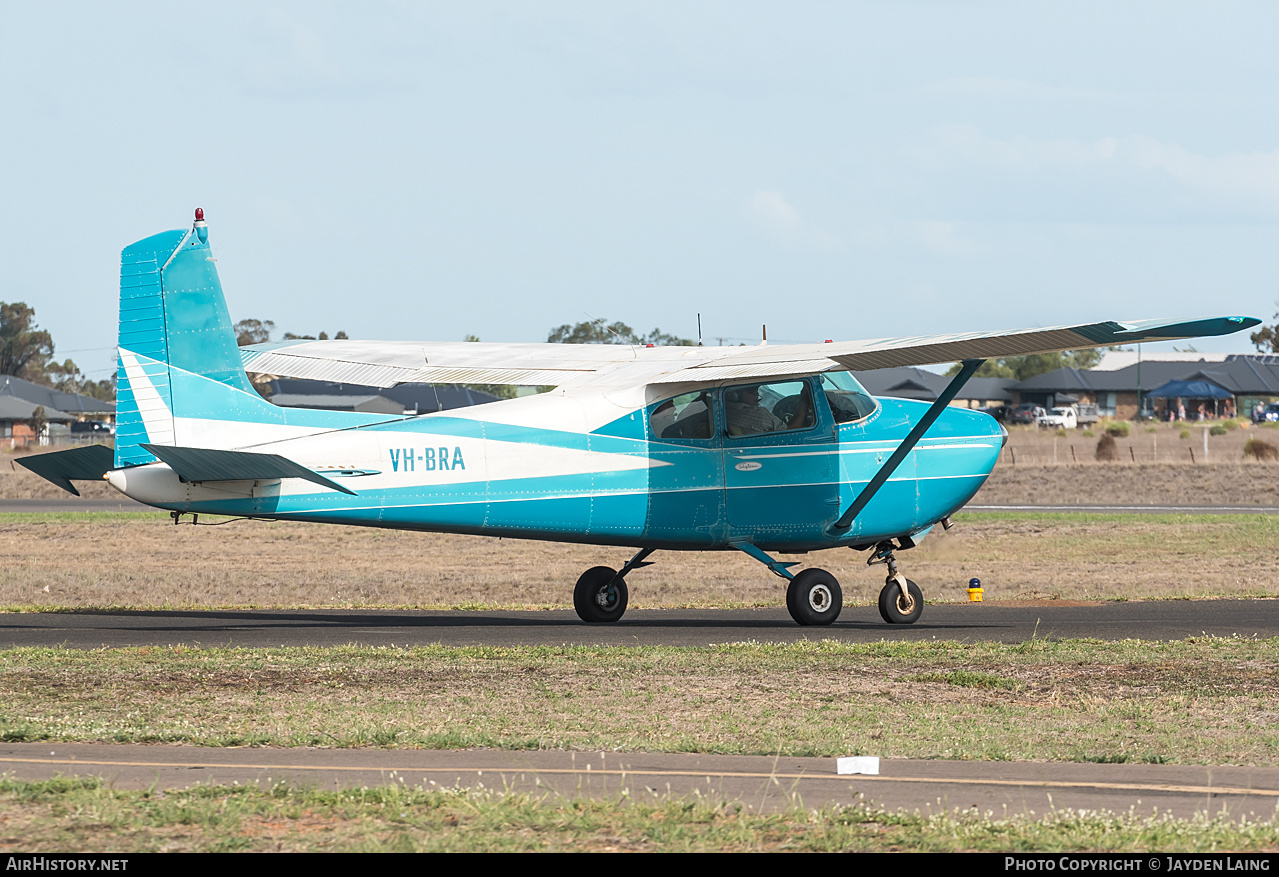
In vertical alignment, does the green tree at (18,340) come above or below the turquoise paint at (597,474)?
above

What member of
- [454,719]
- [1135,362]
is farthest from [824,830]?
[1135,362]

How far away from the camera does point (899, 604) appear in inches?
712

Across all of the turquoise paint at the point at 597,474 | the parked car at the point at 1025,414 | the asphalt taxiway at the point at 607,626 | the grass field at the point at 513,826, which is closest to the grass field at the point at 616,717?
the grass field at the point at 513,826

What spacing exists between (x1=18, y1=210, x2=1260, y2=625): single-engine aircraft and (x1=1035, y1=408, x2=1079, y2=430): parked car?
3697 inches

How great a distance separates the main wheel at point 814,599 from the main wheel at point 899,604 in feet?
2.23

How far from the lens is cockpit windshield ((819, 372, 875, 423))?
59.8 feet

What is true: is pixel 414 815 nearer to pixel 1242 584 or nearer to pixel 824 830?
pixel 824 830

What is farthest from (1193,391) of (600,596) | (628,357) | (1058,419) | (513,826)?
(513,826)

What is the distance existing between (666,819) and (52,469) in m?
11.6

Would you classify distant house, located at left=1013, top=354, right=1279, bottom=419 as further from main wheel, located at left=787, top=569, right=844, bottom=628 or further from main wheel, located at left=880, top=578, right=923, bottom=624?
main wheel, located at left=787, top=569, right=844, bottom=628

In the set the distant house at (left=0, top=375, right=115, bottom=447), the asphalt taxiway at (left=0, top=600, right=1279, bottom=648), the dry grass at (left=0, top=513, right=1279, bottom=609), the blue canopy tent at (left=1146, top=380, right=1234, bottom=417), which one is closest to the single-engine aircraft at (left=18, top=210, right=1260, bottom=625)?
the asphalt taxiway at (left=0, top=600, right=1279, bottom=648)

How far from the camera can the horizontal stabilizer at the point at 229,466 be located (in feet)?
49.1

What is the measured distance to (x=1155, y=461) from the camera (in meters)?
59.7

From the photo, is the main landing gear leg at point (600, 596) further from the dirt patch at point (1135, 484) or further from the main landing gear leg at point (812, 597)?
the dirt patch at point (1135, 484)
